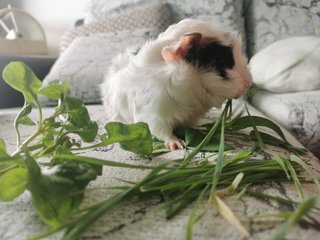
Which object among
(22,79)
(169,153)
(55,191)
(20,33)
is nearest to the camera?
(55,191)

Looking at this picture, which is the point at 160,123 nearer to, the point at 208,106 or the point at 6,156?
the point at 208,106

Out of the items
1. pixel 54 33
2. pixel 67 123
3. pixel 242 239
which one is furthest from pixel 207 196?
pixel 54 33

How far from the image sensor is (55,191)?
278mm

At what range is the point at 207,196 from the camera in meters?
0.35

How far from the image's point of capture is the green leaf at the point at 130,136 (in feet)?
1.37

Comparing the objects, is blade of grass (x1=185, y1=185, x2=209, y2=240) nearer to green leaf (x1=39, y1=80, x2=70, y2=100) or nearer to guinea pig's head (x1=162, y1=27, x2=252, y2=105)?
green leaf (x1=39, y1=80, x2=70, y2=100)

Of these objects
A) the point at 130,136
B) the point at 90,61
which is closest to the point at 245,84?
the point at 130,136

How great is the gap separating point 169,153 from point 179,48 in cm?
20

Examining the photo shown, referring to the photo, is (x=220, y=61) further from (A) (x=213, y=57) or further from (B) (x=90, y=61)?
(B) (x=90, y=61)

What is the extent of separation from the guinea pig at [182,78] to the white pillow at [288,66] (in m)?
0.26

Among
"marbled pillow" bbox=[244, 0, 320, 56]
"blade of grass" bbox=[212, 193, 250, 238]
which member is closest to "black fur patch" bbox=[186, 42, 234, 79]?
"blade of grass" bbox=[212, 193, 250, 238]

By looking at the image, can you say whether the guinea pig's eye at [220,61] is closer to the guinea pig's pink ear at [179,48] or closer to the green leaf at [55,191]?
the guinea pig's pink ear at [179,48]

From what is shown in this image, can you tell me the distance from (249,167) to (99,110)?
0.75 metres

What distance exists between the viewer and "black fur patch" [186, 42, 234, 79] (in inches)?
24.9
